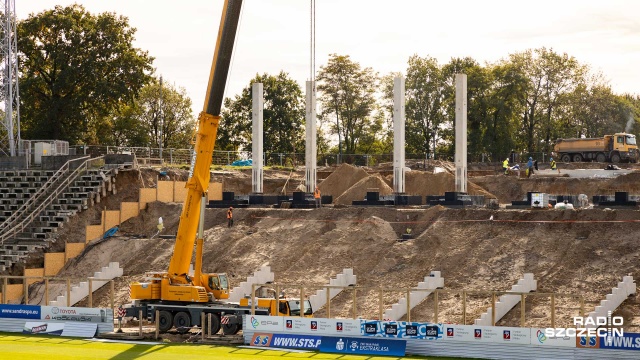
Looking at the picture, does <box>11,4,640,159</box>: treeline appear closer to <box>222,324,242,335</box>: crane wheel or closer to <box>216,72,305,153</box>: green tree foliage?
<box>216,72,305,153</box>: green tree foliage

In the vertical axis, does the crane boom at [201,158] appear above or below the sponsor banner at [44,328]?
above

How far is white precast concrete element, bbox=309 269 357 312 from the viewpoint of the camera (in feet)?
135

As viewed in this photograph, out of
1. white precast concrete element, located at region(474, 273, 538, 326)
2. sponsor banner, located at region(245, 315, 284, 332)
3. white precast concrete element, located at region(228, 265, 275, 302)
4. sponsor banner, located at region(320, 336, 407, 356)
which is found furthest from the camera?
white precast concrete element, located at region(228, 265, 275, 302)

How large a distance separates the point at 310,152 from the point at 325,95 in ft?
115

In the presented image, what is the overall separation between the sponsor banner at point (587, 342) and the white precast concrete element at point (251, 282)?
59.3ft

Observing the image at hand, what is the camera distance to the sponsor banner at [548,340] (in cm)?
2953

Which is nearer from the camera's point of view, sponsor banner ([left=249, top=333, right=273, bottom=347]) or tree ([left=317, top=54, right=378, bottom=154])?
sponsor banner ([left=249, top=333, right=273, bottom=347])

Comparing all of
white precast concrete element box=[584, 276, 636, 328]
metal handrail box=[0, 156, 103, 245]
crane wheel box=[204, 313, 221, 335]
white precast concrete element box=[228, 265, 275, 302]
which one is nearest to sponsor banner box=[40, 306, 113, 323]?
crane wheel box=[204, 313, 221, 335]

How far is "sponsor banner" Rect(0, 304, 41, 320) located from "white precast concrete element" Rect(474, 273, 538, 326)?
18026 millimetres

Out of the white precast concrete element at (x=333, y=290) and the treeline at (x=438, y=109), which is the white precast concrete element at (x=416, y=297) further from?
the treeline at (x=438, y=109)

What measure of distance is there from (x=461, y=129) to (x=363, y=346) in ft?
74.3

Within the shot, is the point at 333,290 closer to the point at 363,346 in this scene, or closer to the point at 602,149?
the point at 363,346

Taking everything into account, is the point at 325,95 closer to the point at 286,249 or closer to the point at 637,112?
the point at 637,112

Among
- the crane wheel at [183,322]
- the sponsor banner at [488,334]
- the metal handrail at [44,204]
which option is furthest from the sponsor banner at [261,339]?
the metal handrail at [44,204]
